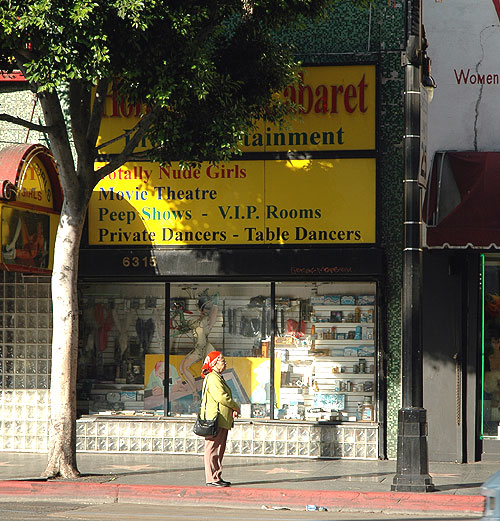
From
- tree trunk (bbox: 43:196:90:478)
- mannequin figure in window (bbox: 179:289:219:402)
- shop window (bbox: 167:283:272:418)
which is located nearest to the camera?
tree trunk (bbox: 43:196:90:478)

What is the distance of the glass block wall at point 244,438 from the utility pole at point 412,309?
306 centimetres

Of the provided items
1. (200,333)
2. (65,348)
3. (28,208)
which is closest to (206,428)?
(65,348)

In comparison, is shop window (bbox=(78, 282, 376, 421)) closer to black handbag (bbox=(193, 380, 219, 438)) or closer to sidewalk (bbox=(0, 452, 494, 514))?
sidewalk (bbox=(0, 452, 494, 514))

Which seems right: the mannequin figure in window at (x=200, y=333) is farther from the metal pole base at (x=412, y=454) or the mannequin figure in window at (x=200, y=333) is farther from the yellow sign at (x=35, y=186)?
the metal pole base at (x=412, y=454)

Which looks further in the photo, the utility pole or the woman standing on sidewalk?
the woman standing on sidewalk

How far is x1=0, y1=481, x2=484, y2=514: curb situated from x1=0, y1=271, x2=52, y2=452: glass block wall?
367 cm

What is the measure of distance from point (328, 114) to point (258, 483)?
6.04 metres

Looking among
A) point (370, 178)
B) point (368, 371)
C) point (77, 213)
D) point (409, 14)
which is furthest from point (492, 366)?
point (77, 213)

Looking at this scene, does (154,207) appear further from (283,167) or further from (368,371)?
(368,371)

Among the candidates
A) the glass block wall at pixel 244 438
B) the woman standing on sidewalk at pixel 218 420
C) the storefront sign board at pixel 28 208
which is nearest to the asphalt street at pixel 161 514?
the woman standing on sidewalk at pixel 218 420

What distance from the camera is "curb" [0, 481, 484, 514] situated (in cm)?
1160

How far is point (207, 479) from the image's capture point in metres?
12.7

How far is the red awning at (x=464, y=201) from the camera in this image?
1413 centimetres

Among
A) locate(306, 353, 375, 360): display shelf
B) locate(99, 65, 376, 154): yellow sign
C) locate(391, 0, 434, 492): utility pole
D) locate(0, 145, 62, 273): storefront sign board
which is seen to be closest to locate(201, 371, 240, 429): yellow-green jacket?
locate(391, 0, 434, 492): utility pole
